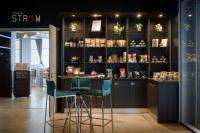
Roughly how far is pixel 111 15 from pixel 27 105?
379 centimetres

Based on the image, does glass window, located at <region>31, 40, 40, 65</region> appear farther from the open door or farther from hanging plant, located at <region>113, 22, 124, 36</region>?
hanging plant, located at <region>113, 22, 124, 36</region>

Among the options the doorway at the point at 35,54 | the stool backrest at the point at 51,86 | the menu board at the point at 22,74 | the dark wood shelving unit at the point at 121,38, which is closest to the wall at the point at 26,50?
the doorway at the point at 35,54

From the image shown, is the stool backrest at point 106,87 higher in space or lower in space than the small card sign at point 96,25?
lower

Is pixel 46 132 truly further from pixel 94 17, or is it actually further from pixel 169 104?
pixel 94 17

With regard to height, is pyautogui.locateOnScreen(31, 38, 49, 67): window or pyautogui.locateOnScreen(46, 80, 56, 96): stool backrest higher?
pyautogui.locateOnScreen(31, 38, 49, 67): window

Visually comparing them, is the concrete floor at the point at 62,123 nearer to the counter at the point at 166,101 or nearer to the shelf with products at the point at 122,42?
the counter at the point at 166,101

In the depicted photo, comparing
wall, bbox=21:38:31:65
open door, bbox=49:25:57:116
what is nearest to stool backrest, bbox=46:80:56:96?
open door, bbox=49:25:57:116

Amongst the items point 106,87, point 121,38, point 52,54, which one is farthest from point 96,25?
point 106,87

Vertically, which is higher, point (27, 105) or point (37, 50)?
point (37, 50)

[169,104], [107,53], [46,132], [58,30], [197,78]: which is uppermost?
[58,30]

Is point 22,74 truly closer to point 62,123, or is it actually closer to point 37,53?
point 62,123

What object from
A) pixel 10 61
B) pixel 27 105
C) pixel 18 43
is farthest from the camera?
pixel 18 43

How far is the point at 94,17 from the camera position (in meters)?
8.27

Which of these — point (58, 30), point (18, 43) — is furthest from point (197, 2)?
point (18, 43)
